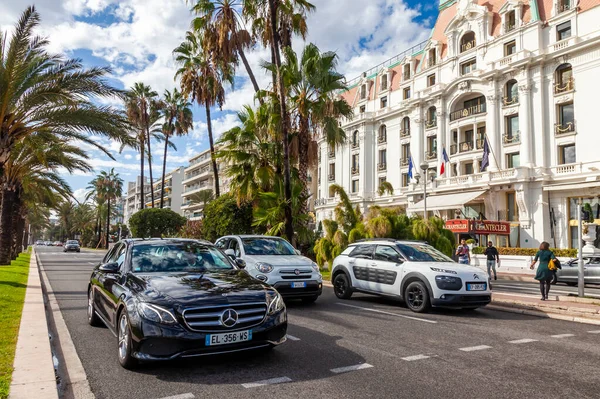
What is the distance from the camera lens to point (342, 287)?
11875mm

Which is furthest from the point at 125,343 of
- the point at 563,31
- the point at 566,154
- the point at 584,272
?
the point at 563,31

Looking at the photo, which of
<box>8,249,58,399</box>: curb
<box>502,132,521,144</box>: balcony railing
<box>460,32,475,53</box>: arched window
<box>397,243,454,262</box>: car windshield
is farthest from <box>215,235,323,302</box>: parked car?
<box>460,32,475,53</box>: arched window

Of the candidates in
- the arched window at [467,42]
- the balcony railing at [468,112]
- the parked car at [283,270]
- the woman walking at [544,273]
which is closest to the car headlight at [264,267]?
the parked car at [283,270]

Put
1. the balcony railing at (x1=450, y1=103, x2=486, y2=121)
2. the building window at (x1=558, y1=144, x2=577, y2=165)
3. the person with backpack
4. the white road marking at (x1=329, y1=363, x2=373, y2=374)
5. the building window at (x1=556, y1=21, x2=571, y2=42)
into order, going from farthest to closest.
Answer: the balcony railing at (x1=450, y1=103, x2=486, y2=121)
the building window at (x1=556, y1=21, x2=571, y2=42)
the building window at (x1=558, y1=144, x2=577, y2=165)
the person with backpack
the white road marking at (x1=329, y1=363, x2=373, y2=374)

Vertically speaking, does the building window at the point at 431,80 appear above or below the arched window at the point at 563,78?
above

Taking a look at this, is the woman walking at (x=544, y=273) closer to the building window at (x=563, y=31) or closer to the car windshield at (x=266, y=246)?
the car windshield at (x=266, y=246)

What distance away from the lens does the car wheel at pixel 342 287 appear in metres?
11.7

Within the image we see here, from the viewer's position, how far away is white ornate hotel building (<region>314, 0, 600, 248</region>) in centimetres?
2970

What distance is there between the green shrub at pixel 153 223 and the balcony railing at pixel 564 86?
35203mm

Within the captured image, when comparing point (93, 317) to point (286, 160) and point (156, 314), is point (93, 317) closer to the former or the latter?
point (156, 314)

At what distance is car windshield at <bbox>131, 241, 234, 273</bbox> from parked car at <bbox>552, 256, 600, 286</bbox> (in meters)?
16.1

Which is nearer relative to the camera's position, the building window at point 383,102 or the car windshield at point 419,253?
the car windshield at point 419,253

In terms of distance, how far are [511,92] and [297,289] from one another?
31.1m

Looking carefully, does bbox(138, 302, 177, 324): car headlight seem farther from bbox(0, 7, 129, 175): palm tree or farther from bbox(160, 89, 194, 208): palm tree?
bbox(160, 89, 194, 208): palm tree
